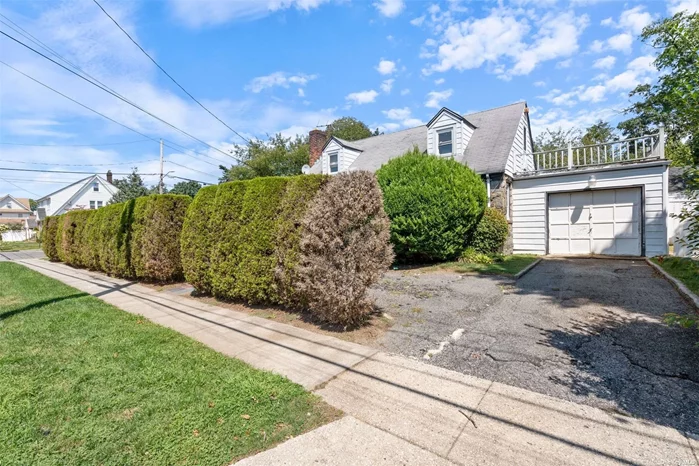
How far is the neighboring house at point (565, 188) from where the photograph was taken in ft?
32.2

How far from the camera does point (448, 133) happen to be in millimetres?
13453

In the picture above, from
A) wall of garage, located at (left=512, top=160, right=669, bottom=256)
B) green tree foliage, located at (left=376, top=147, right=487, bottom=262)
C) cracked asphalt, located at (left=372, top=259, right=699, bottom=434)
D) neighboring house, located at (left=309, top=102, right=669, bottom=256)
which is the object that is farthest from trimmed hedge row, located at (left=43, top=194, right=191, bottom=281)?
wall of garage, located at (left=512, top=160, right=669, bottom=256)

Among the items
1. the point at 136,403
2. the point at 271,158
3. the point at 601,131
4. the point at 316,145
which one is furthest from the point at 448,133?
the point at 601,131

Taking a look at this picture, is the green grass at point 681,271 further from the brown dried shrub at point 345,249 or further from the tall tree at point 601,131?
the tall tree at point 601,131

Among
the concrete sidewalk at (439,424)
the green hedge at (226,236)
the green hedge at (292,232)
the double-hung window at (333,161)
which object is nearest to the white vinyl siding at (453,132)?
the double-hung window at (333,161)

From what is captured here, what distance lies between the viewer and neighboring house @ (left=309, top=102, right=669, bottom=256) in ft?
32.2

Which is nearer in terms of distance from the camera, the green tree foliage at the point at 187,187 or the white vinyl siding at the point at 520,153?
the white vinyl siding at the point at 520,153

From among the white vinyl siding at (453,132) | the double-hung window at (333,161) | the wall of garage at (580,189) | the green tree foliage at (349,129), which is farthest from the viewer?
the green tree foliage at (349,129)

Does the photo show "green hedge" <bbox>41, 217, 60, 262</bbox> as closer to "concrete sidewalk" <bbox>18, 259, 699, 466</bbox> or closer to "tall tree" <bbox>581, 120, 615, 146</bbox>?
"concrete sidewalk" <bbox>18, 259, 699, 466</bbox>

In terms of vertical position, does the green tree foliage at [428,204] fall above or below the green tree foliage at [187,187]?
below

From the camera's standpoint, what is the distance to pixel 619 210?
33.9 ft

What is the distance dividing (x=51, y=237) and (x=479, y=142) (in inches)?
768

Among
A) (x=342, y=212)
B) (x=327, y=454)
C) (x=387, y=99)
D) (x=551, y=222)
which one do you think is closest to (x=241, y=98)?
(x=387, y=99)

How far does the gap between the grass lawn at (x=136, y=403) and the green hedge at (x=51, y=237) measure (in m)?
13.7
